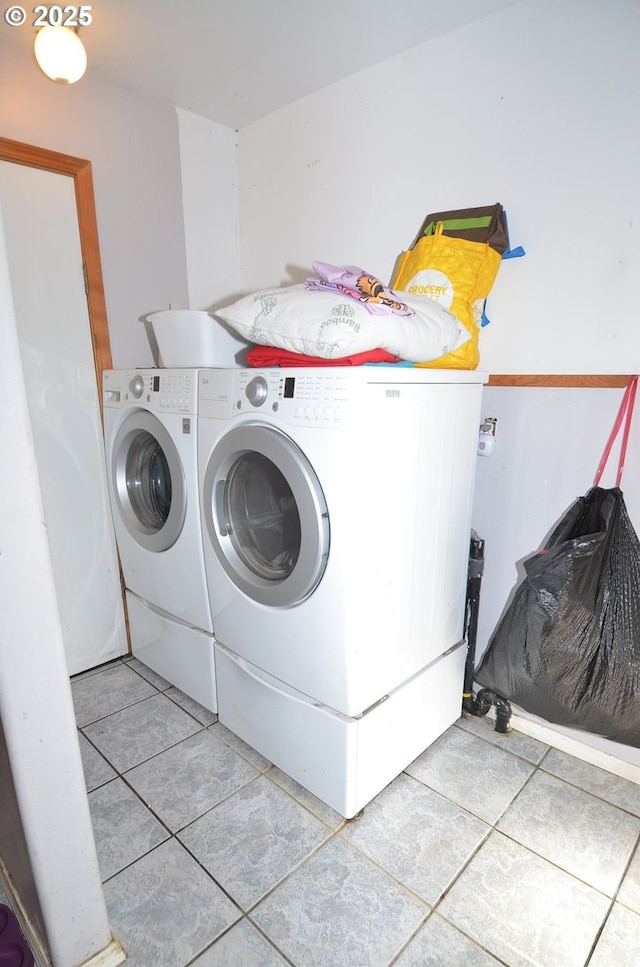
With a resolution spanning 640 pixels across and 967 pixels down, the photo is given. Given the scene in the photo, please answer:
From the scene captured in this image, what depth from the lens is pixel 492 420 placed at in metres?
1.68

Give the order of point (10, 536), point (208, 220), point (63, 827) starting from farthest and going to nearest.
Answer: point (208, 220), point (63, 827), point (10, 536)

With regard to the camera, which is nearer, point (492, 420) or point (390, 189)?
point (492, 420)

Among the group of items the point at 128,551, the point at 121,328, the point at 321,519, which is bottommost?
the point at 128,551

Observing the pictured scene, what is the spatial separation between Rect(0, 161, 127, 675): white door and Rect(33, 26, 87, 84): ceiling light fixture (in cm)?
33

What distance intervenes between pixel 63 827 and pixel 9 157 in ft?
6.46

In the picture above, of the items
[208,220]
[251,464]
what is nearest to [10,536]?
[251,464]

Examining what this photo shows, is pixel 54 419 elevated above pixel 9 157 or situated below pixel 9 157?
below

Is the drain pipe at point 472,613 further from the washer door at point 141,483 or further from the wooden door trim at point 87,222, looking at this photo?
the wooden door trim at point 87,222

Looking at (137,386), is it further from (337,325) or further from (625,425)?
(625,425)

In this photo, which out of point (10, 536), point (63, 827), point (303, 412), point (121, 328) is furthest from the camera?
point (121, 328)

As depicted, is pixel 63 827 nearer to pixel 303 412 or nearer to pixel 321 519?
pixel 321 519

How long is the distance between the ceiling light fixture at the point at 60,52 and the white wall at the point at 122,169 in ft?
0.74

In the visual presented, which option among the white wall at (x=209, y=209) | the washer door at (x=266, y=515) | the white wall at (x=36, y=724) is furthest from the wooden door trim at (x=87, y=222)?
the white wall at (x=36, y=724)

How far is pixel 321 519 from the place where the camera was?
48.6 inches
